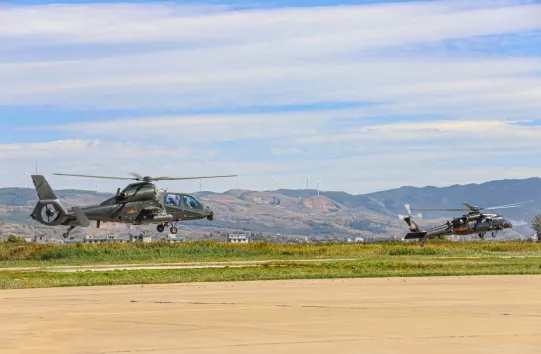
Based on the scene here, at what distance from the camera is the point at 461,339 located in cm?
2070

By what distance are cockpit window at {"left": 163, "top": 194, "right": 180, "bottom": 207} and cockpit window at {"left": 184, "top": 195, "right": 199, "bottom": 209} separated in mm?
644

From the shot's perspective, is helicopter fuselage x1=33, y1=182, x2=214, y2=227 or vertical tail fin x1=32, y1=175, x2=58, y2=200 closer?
helicopter fuselage x1=33, y1=182, x2=214, y2=227

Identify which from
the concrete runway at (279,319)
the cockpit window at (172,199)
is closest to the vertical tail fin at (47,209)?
the cockpit window at (172,199)

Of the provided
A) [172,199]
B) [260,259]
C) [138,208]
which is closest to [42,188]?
[138,208]

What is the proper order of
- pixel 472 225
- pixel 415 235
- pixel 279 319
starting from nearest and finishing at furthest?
pixel 279 319 < pixel 472 225 < pixel 415 235

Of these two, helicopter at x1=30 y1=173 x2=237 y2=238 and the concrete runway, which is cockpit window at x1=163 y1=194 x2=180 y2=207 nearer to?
helicopter at x1=30 y1=173 x2=237 y2=238

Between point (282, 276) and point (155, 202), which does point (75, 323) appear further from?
point (155, 202)

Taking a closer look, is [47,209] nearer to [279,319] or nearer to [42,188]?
[42,188]

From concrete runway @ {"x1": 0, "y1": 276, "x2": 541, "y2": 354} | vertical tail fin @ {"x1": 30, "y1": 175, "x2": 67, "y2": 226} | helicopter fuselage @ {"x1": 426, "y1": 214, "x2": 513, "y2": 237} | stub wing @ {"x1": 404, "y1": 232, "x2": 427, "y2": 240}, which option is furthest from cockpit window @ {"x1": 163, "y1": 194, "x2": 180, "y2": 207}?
concrete runway @ {"x1": 0, "y1": 276, "x2": 541, "y2": 354}

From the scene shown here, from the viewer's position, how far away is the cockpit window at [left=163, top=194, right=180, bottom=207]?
84.7 m

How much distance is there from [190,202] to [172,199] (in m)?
1.58

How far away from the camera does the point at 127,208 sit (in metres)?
83.3

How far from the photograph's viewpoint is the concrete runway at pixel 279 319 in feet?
66.2

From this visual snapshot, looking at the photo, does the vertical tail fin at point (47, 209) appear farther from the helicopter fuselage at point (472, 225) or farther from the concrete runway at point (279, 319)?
the concrete runway at point (279, 319)
